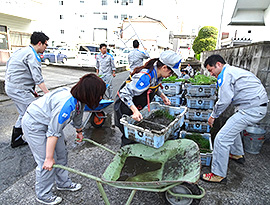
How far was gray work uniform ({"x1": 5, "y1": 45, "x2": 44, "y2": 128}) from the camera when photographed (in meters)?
3.45

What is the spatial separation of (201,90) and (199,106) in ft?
1.24

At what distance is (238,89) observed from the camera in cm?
280

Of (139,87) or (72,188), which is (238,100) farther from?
(72,188)

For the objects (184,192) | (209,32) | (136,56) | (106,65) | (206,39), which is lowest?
(184,192)

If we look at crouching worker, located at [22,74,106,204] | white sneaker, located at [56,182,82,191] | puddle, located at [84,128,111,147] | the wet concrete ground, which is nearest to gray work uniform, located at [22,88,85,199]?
crouching worker, located at [22,74,106,204]

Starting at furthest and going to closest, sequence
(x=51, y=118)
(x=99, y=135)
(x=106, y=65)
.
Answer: (x=106, y=65), (x=99, y=135), (x=51, y=118)

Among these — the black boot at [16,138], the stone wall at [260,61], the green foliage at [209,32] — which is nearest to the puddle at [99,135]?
the black boot at [16,138]

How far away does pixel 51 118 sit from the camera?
204 centimetres

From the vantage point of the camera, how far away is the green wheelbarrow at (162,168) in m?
2.15

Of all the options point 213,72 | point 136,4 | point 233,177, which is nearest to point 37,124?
point 213,72

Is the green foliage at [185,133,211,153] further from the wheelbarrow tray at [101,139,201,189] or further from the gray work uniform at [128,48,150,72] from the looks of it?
the gray work uniform at [128,48,150,72]

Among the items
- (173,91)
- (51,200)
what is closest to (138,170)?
(51,200)

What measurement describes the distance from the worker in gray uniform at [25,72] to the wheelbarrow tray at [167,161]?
2.13 meters

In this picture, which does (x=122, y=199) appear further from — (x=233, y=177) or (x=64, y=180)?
(x=233, y=177)
